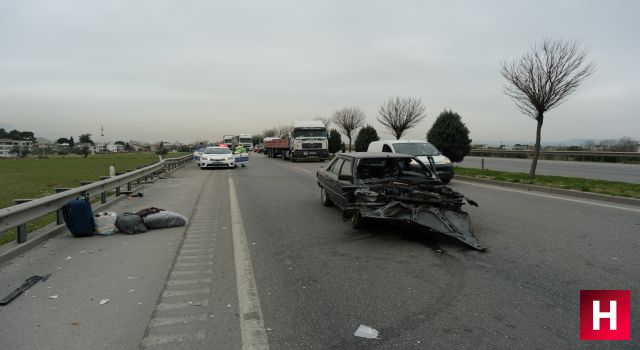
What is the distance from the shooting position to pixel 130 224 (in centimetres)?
727

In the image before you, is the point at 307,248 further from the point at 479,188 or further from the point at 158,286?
the point at 479,188

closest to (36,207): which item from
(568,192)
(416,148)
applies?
(568,192)

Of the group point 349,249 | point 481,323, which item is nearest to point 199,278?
point 349,249

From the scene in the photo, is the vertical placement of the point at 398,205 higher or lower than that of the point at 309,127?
lower

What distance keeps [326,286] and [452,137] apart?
1838 centimetres

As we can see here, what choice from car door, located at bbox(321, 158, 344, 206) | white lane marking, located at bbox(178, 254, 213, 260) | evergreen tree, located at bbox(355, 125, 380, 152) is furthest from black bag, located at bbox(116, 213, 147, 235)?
evergreen tree, located at bbox(355, 125, 380, 152)

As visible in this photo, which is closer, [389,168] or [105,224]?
[105,224]

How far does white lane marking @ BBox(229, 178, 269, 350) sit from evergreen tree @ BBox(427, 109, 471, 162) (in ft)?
54.2

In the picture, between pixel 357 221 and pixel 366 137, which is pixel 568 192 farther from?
pixel 366 137

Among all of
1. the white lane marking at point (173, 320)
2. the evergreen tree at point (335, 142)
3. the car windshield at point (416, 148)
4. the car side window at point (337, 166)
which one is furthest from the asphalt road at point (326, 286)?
the evergreen tree at point (335, 142)

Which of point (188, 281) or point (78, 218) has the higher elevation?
point (78, 218)

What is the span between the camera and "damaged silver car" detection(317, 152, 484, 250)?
6.32 m

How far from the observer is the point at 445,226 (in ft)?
20.6

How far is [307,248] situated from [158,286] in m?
2.23
